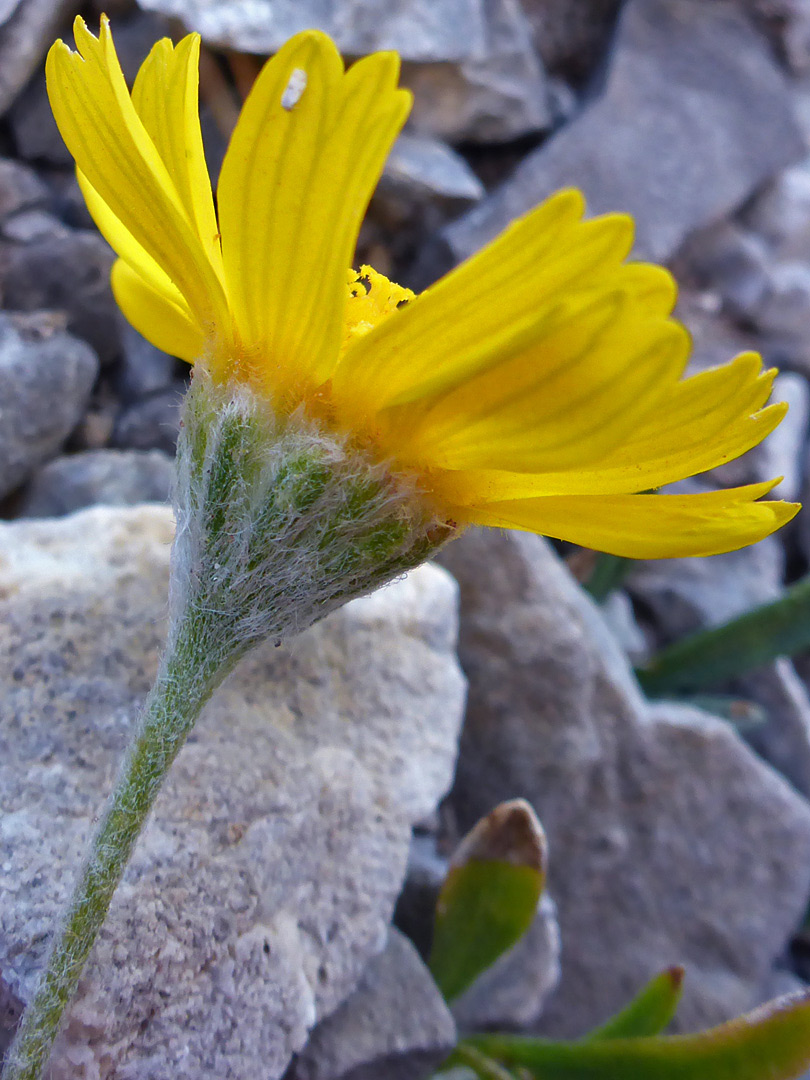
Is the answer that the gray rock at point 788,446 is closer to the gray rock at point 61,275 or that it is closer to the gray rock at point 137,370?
the gray rock at point 137,370

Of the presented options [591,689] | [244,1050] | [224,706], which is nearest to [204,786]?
[224,706]

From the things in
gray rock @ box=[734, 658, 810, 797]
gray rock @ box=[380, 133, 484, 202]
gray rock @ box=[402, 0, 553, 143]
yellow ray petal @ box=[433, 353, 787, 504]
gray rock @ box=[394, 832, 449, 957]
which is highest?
yellow ray petal @ box=[433, 353, 787, 504]

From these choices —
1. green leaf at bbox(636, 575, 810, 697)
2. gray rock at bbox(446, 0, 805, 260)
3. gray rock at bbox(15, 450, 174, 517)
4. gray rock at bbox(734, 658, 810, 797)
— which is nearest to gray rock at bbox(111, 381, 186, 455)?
gray rock at bbox(15, 450, 174, 517)

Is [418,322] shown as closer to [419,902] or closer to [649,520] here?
[649,520]

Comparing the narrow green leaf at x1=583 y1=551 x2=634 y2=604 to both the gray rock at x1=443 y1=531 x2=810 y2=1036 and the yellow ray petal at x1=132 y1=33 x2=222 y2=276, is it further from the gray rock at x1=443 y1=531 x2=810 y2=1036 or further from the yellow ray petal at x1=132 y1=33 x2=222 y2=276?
the yellow ray petal at x1=132 y1=33 x2=222 y2=276

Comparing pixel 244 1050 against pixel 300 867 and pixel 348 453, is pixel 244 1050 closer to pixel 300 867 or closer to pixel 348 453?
pixel 300 867

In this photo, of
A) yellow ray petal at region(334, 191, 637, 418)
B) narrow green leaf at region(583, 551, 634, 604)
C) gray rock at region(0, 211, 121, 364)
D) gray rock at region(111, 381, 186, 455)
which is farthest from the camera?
narrow green leaf at region(583, 551, 634, 604)

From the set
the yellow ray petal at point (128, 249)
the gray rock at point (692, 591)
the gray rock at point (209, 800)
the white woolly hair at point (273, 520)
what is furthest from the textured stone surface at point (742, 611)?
the yellow ray petal at point (128, 249)

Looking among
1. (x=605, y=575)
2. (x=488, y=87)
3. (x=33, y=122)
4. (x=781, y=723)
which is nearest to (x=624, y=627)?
(x=605, y=575)
